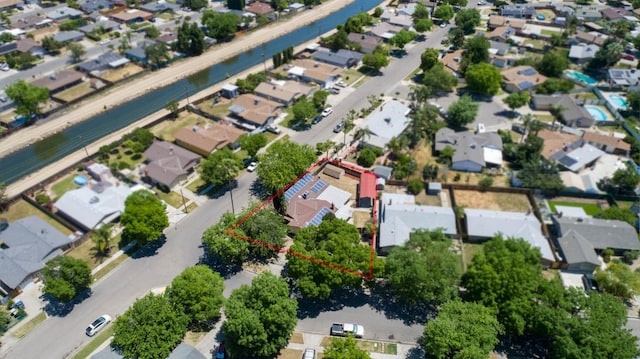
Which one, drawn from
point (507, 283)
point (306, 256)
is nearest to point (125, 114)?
point (306, 256)

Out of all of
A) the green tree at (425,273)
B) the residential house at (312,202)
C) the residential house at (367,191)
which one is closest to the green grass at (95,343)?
the residential house at (312,202)

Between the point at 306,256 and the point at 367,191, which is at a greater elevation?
the point at 306,256

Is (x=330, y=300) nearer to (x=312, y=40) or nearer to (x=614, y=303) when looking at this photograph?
(x=614, y=303)

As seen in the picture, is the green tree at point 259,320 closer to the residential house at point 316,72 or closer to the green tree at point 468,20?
the residential house at point 316,72

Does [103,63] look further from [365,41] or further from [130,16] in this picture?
[365,41]

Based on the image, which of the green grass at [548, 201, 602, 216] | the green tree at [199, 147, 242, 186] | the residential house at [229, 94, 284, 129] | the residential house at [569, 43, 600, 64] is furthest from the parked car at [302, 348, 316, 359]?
the residential house at [569, 43, 600, 64]

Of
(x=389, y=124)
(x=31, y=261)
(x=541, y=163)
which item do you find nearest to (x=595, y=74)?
(x=541, y=163)

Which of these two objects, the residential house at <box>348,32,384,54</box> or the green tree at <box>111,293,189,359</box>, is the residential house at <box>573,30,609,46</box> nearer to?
the residential house at <box>348,32,384,54</box>
